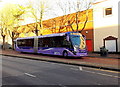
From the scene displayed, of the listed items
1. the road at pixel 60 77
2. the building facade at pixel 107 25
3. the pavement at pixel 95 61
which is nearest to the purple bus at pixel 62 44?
the pavement at pixel 95 61

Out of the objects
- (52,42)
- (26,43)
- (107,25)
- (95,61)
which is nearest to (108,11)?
(107,25)

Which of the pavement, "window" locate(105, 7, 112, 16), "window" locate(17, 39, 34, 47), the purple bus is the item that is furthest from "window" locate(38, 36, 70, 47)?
"window" locate(105, 7, 112, 16)

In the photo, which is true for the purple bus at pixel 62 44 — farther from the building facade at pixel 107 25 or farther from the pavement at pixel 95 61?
the building facade at pixel 107 25

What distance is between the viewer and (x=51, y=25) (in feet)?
118

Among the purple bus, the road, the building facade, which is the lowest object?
the road

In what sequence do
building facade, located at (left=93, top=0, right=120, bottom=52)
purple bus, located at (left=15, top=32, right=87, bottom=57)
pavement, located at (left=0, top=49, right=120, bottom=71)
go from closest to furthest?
pavement, located at (left=0, top=49, right=120, bottom=71), purple bus, located at (left=15, top=32, right=87, bottom=57), building facade, located at (left=93, top=0, right=120, bottom=52)

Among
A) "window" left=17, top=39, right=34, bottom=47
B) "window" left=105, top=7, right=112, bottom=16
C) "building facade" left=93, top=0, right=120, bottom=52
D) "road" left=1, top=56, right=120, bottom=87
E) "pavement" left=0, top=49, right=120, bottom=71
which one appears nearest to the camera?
"road" left=1, top=56, right=120, bottom=87

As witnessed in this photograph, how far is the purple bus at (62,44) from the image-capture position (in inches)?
695

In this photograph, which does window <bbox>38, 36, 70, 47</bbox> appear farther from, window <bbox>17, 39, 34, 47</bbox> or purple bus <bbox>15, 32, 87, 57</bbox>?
window <bbox>17, 39, 34, 47</bbox>

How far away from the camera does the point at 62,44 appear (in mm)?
18969

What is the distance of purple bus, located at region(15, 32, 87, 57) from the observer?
695 inches

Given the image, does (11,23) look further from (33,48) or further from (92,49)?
(92,49)

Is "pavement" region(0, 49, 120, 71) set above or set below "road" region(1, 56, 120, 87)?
above

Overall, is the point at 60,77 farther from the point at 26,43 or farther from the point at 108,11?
the point at 26,43
